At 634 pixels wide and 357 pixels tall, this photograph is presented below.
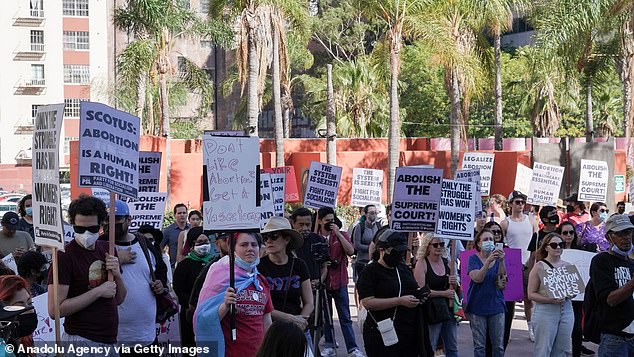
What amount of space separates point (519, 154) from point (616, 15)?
636 inches

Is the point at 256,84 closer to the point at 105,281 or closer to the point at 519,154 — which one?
the point at 519,154

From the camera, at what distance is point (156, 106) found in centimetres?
5750

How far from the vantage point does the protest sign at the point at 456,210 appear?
39.7 feet

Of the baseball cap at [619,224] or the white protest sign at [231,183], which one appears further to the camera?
the baseball cap at [619,224]

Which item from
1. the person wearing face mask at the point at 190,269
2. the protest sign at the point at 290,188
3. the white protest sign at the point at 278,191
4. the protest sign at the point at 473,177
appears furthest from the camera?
the protest sign at the point at 290,188

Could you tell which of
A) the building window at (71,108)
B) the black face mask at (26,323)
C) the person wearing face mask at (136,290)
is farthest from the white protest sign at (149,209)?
the building window at (71,108)

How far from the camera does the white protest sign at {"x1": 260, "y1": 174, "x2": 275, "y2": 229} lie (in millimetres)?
12789

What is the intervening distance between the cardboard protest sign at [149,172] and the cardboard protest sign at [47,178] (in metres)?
5.95

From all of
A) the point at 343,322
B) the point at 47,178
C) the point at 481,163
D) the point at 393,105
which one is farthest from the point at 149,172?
the point at 393,105

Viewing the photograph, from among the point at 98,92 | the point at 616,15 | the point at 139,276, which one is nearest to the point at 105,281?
the point at 139,276

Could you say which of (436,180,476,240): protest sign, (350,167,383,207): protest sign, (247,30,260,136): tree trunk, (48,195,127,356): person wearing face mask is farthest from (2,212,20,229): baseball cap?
(247,30,260,136): tree trunk

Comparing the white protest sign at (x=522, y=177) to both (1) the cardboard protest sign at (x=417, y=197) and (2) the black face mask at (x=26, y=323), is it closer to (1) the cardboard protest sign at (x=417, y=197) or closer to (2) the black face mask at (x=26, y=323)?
(1) the cardboard protest sign at (x=417, y=197)

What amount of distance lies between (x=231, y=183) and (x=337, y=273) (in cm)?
552

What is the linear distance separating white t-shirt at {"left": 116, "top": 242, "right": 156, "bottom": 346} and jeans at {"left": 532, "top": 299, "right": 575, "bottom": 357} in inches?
158
